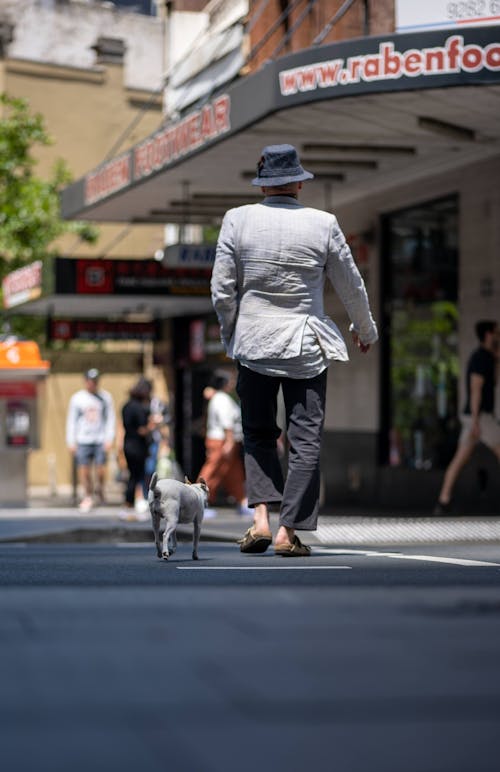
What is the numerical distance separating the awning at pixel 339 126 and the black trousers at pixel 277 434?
6.33 metres

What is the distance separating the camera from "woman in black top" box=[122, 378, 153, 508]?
17672 mm

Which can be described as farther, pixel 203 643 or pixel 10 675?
pixel 203 643

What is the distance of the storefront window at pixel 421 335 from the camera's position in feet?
55.7

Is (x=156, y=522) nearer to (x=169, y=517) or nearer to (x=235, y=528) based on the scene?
(x=169, y=517)

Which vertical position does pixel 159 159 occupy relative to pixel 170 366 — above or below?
above

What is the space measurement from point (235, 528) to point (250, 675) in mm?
10101

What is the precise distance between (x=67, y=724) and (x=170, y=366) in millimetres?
24163

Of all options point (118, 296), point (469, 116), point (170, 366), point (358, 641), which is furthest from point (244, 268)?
point (170, 366)

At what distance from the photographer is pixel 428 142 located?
618 inches

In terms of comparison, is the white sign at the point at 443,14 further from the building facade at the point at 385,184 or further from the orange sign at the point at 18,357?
the orange sign at the point at 18,357

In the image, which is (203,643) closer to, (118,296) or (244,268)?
(244,268)

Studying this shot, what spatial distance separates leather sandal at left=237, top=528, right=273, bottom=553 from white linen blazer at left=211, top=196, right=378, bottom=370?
83cm

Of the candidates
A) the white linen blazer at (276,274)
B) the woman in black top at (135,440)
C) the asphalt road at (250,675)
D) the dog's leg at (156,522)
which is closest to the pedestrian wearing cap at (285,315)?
the white linen blazer at (276,274)

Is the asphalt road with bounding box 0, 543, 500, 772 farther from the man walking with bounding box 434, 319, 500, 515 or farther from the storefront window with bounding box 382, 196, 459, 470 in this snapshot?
the storefront window with bounding box 382, 196, 459, 470
